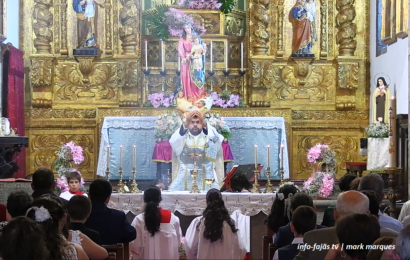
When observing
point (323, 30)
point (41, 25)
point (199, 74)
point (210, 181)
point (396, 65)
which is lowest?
point (210, 181)

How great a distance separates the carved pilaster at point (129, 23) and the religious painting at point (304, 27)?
10.2ft

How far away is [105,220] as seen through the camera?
253 inches

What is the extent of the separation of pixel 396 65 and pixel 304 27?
91.3 inches

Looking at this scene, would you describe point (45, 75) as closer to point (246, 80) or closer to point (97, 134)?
point (97, 134)

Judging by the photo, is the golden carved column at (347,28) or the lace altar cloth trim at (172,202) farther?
the golden carved column at (347,28)

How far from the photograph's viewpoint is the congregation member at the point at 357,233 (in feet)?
13.9

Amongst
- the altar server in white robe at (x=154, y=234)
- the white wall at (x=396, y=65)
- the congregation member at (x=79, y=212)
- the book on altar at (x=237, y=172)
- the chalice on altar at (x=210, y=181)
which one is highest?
the white wall at (x=396, y=65)

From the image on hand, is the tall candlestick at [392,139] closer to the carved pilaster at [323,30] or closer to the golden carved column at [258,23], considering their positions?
the carved pilaster at [323,30]

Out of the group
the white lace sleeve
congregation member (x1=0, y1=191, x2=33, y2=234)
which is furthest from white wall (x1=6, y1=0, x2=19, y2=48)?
the white lace sleeve

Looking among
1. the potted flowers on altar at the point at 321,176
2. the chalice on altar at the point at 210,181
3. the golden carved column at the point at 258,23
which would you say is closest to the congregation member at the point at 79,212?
the chalice on altar at the point at 210,181

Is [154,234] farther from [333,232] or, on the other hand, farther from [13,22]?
[13,22]

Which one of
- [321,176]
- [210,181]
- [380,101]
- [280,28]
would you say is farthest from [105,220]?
[280,28]

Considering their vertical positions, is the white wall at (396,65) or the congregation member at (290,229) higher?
the white wall at (396,65)

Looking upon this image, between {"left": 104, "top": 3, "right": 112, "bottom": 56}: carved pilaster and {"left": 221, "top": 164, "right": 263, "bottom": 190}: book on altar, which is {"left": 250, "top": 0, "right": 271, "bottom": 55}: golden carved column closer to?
{"left": 104, "top": 3, "right": 112, "bottom": 56}: carved pilaster
